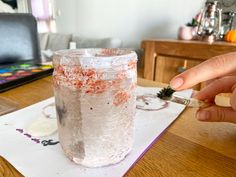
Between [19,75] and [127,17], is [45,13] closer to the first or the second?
[127,17]

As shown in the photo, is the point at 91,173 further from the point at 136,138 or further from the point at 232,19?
the point at 232,19

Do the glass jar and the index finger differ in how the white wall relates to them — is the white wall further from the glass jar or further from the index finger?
the glass jar

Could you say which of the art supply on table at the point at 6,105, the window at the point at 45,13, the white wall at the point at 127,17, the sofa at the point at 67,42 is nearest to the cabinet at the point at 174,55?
the white wall at the point at 127,17

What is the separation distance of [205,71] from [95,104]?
0.51ft

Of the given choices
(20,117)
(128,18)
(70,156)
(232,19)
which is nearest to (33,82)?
(20,117)

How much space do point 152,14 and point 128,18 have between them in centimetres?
27

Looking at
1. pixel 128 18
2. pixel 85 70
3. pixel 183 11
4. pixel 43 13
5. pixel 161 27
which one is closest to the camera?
pixel 85 70

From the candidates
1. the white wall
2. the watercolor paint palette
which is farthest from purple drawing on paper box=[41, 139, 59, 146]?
the white wall

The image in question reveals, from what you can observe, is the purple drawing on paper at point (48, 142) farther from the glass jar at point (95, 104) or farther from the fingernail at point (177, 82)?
the fingernail at point (177, 82)

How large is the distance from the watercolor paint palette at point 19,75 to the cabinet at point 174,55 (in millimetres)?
723

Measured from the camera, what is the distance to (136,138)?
29 cm

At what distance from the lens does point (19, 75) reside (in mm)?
553

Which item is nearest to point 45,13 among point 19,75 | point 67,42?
point 67,42

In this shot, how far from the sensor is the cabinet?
984mm
